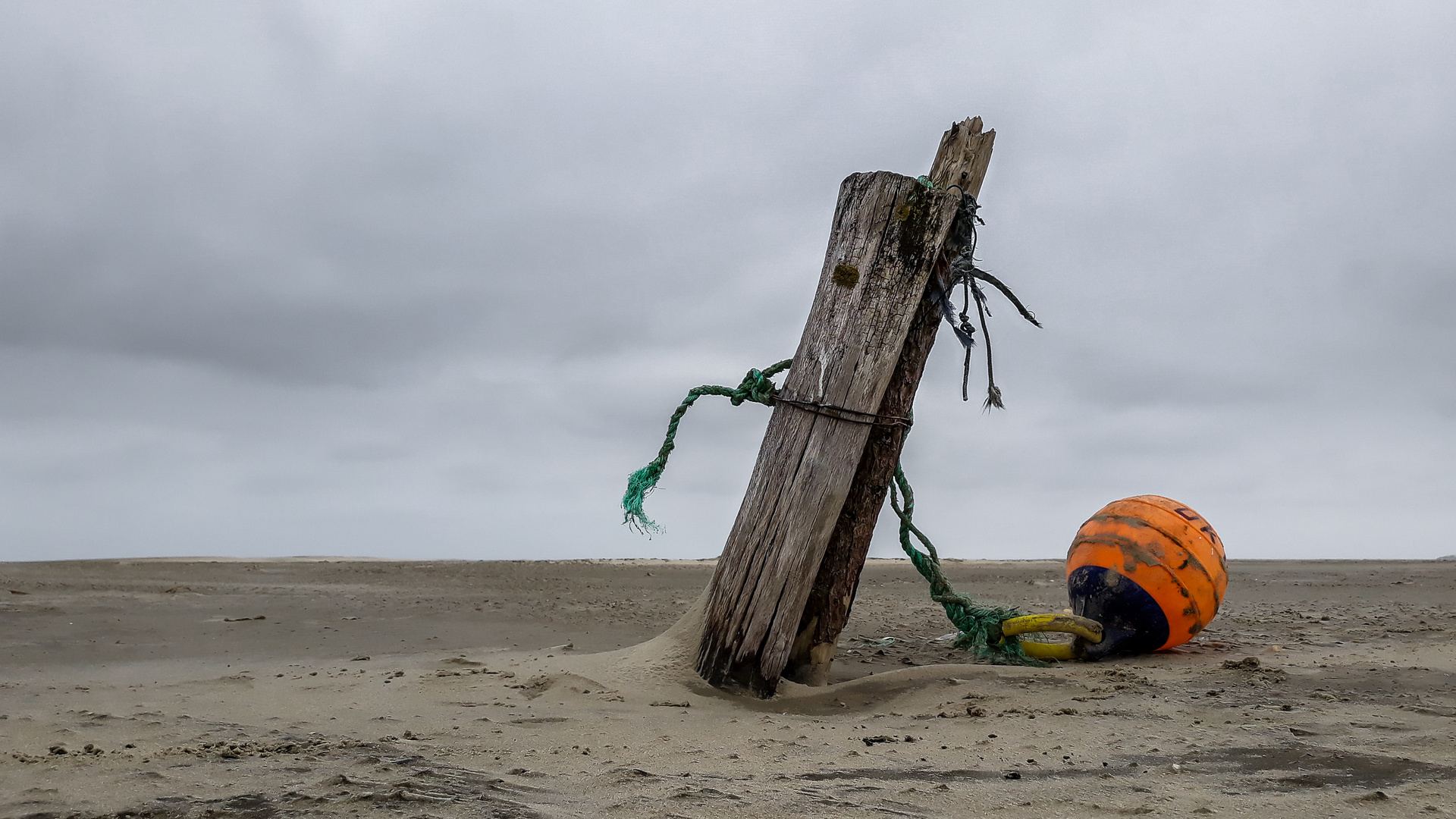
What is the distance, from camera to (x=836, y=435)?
15.3 feet

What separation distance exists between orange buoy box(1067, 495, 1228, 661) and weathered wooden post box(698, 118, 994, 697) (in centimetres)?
151

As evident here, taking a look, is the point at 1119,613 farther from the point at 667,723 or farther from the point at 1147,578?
the point at 667,723

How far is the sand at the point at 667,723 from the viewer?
2697mm

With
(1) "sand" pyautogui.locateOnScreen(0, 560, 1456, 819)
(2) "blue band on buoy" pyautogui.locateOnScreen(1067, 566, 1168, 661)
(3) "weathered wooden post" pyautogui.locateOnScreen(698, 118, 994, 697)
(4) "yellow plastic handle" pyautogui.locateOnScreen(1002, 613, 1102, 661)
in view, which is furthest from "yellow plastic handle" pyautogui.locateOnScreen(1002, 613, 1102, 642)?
(3) "weathered wooden post" pyautogui.locateOnScreen(698, 118, 994, 697)

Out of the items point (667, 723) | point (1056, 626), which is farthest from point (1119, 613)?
point (667, 723)

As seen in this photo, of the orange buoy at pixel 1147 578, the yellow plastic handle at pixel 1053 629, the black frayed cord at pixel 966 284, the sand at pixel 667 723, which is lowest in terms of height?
the sand at pixel 667 723

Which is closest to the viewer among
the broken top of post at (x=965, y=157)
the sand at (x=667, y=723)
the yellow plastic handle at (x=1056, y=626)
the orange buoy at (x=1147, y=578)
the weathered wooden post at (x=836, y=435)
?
the sand at (x=667, y=723)

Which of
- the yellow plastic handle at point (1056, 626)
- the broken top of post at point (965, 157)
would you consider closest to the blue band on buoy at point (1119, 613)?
the yellow plastic handle at point (1056, 626)

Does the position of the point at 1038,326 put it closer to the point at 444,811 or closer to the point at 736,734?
the point at 736,734

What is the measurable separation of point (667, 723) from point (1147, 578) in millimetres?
2960

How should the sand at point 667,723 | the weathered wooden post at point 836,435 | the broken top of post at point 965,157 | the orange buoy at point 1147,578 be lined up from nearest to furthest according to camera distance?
the sand at point 667,723 < the weathered wooden post at point 836,435 < the broken top of post at point 965,157 < the orange buoy at point 1147,578

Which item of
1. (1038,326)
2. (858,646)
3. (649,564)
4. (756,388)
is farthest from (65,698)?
(649,564)

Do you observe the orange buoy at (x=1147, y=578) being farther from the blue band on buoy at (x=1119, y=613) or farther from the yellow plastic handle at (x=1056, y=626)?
the yellow plastic handle at (x=1056, y=626)

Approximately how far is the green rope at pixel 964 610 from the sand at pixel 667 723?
0.31 meters
